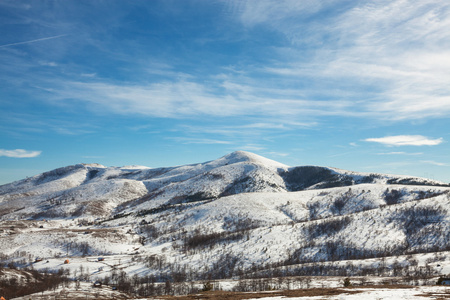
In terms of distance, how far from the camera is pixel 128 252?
115 m

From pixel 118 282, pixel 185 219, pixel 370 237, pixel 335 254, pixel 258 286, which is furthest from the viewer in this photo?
pixel 185 219

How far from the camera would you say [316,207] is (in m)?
156

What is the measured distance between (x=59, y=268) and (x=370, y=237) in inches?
4175

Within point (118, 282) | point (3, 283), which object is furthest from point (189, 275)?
point (3, 283)

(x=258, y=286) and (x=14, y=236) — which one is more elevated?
(x=14, y=236)

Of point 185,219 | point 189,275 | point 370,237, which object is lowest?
point 189,275

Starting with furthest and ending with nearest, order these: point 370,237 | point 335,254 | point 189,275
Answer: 1. point 370,237
2. point 335,254
3. point 189,275

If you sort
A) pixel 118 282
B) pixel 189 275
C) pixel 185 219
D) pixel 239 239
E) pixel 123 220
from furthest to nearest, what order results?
pixel 123 220 < pixel 185 219 < pixel 239 239 < pixel 189 275 < pixel 118 282

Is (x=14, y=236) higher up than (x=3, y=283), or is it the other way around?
(x=14, y=236)

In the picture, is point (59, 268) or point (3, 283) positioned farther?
point (59, 268)

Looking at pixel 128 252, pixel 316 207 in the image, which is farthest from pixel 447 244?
pixel 128 252

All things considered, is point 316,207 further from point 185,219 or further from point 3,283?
point 3,283

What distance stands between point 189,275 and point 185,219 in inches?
2472

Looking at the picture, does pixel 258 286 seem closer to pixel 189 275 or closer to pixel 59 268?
pixel 189 275
